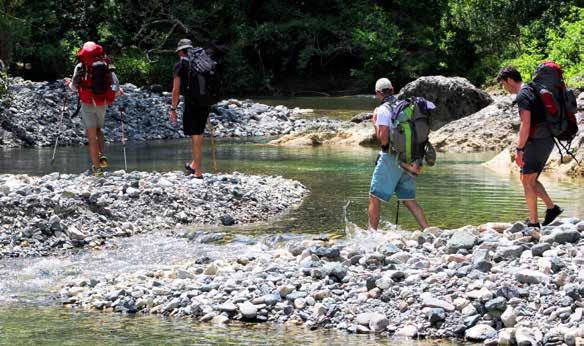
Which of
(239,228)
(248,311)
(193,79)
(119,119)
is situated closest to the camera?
(248,311)

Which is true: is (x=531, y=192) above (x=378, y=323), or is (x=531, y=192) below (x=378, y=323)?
above

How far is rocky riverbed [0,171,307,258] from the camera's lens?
38.2 feet

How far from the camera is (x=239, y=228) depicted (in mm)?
12617

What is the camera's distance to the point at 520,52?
37688 mm

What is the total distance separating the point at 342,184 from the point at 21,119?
11664 mm

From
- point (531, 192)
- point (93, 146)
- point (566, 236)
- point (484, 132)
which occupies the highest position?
point (93, 146)

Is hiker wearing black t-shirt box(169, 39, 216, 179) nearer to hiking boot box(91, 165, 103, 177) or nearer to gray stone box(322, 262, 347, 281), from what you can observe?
hiking boot box(91, 165, 103, 177)

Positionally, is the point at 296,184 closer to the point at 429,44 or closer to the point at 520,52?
the point at 520,52

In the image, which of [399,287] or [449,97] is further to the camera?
[449,97]

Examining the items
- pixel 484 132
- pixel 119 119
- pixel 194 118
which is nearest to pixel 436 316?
pixel 194 118

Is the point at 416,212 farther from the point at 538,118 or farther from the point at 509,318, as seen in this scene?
the point at 509,318

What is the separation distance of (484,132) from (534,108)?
42.6 feet

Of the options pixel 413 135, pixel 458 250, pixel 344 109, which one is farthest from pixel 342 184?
pixel 344 109

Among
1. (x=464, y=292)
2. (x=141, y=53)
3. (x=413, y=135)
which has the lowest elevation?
(x=464, y=292)
